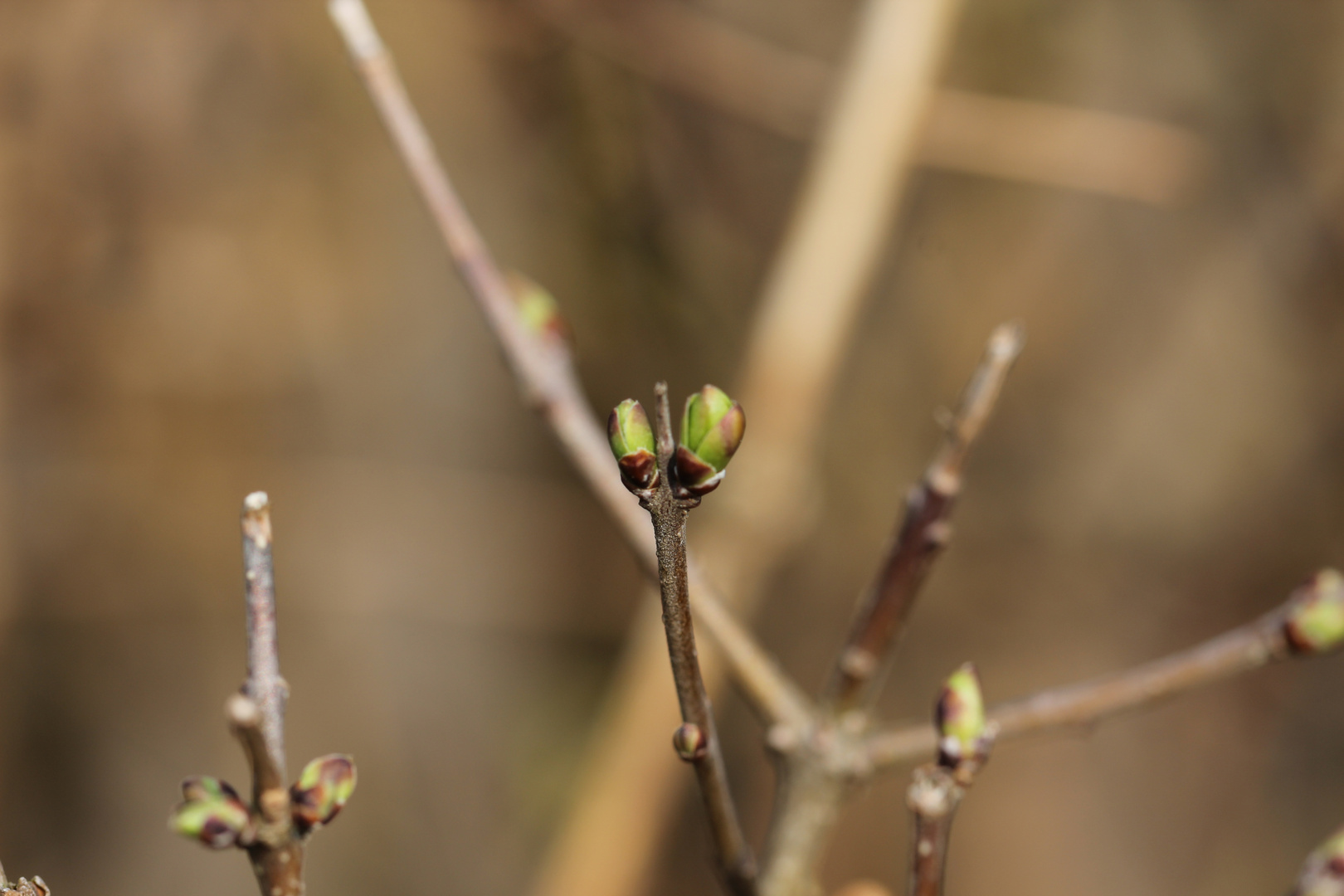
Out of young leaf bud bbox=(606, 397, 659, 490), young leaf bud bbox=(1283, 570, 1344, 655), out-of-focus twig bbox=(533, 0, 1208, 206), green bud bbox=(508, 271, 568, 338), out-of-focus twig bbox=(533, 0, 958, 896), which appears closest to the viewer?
young leaf bud bbox=(606, 397, 659, 490)

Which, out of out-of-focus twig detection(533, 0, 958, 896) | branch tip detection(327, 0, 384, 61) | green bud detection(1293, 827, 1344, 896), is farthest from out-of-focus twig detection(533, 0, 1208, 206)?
green bud detection(1293, 827, 1344, 896)

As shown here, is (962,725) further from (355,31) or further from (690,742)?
(355,31)

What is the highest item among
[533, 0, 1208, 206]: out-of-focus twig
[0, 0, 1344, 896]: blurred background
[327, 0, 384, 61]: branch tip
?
[533, 0, 1208, 206]: out-of-focus twig

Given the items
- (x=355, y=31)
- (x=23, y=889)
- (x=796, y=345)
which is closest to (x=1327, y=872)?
(x=23, y=889)

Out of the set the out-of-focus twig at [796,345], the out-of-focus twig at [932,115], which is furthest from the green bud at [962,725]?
the out-of-focus twig at [932,115]

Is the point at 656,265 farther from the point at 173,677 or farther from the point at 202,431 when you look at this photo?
the point at 173,677

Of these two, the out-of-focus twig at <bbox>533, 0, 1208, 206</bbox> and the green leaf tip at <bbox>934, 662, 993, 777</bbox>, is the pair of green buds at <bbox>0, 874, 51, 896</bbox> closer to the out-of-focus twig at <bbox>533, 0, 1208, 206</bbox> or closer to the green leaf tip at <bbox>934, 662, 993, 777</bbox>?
the green leaf tip at <bbox>934, 662, 993, 777</bbox>

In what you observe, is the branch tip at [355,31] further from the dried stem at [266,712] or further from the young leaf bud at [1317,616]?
the young leaf bud at [1317,616]
